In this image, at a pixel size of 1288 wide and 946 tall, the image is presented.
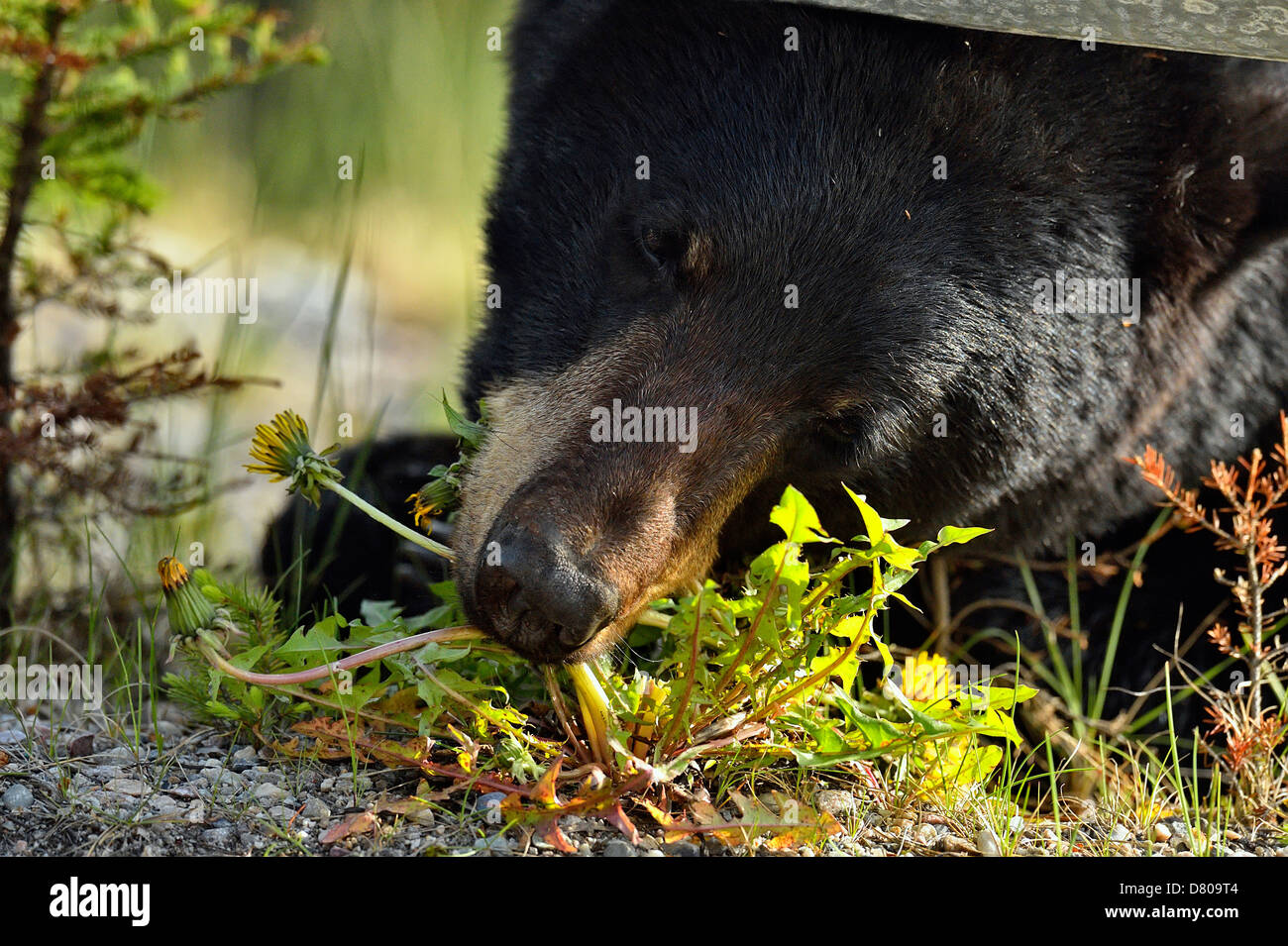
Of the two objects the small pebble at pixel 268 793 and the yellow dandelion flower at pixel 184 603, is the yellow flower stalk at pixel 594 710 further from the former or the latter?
the yellow dandelion flower at pixel 184 603

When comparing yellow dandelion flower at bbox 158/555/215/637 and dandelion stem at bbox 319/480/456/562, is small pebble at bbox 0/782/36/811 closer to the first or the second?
yellow dandelion flower at bbox 158/555/215/637

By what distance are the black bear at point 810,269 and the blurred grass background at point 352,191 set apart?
3.01 metres

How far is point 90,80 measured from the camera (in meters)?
3.70

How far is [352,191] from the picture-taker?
6305 mm

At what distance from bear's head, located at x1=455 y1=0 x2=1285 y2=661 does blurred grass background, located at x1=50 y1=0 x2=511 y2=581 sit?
3057mm

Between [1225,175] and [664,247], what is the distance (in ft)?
4.17

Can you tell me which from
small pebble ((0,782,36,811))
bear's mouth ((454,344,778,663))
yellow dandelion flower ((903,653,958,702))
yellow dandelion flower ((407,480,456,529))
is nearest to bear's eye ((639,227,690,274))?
bear's mouth ((454,344,778,663))

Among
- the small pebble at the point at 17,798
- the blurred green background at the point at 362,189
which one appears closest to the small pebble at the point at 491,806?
the small pebble at the point at 17,798

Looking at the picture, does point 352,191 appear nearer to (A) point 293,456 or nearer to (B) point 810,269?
(A) point 293,456

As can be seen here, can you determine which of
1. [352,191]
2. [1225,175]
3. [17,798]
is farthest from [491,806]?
[352,191]

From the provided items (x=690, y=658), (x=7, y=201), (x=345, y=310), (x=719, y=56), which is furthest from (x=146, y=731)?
(x=345, y=310)

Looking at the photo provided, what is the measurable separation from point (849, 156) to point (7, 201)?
2.33 m

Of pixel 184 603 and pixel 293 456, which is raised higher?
pixel 293 456
